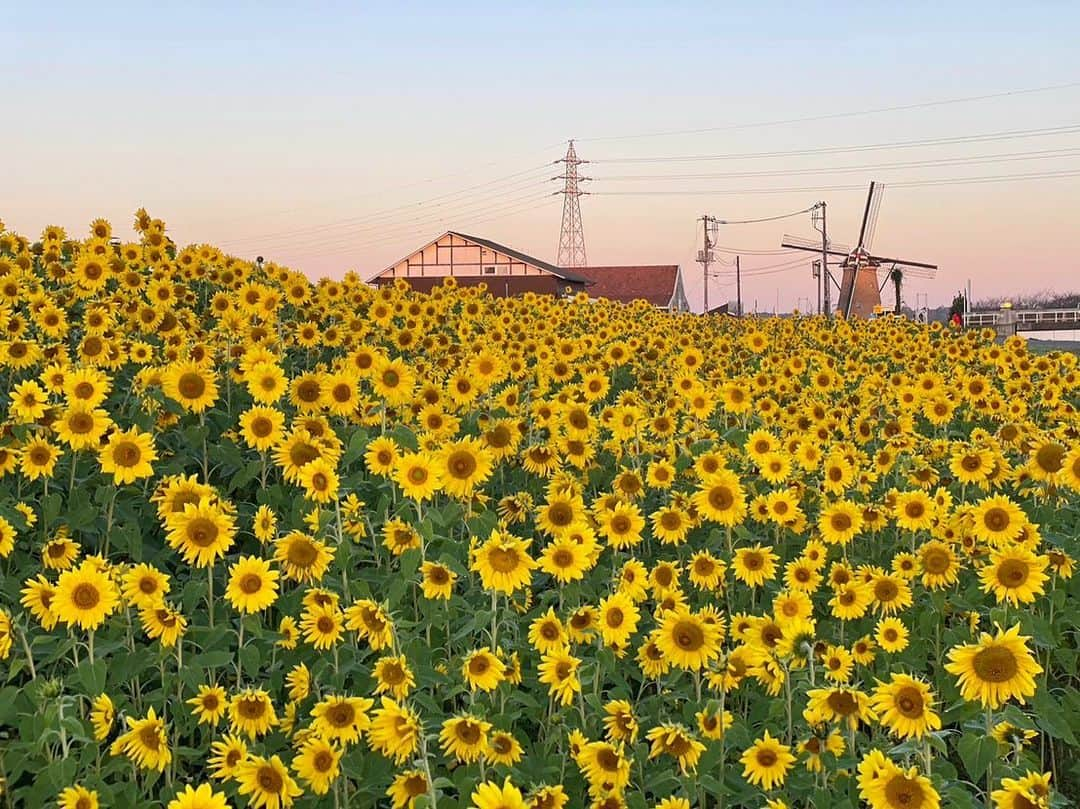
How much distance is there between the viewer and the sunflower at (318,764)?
109 inches

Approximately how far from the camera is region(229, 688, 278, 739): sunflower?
2854mm

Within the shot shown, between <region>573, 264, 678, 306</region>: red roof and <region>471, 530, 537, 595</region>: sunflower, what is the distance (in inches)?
2344

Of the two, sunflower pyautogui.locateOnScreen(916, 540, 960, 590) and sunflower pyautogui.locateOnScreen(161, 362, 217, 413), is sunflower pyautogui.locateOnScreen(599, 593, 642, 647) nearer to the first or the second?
sunflower pyautogui.locateOnScreen(916, 540, 960, 590)

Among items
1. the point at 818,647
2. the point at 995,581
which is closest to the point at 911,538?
the point at 995,581

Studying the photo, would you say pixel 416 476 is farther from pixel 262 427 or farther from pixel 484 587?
pixel 262 427

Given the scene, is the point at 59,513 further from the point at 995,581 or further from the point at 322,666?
the point at 995,581

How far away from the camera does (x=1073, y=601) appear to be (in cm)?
461

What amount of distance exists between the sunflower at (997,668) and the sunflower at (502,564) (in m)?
1.49

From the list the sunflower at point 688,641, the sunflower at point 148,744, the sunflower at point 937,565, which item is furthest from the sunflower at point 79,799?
the sunflower at point 937,565

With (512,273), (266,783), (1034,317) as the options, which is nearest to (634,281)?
(512,273)

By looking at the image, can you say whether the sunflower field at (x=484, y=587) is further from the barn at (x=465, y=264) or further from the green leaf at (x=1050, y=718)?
the barn at (x=465, y=264)

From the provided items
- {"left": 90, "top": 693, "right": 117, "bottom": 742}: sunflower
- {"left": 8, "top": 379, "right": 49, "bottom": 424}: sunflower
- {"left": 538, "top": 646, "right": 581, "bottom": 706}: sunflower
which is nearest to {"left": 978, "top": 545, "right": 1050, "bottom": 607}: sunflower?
{"left": 538, "top": 646, "right": 581, "bottom": 706}: sunflower

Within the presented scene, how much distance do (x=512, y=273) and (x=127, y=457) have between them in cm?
5458

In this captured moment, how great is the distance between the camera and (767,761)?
9.82ft
